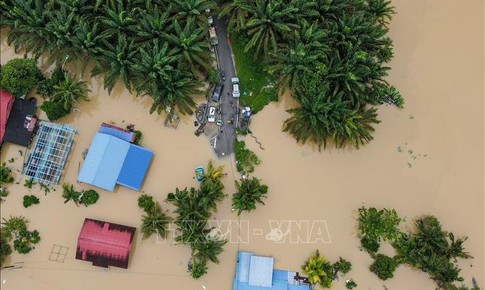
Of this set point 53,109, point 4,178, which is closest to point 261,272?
point 53,109

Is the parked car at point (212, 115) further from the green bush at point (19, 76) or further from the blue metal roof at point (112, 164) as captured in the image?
the green bush at point (19, 76)

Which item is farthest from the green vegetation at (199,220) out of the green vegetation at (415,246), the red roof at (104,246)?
the green vegetation at (415,246)

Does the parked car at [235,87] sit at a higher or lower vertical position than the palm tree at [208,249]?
higher

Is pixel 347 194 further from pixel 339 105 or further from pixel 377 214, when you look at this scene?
pixel 339 105

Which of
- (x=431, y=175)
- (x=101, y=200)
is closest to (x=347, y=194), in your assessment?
(x=431, y=175)

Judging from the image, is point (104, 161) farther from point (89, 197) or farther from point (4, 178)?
point (4, 178)

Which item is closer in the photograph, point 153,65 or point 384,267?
point 153,65

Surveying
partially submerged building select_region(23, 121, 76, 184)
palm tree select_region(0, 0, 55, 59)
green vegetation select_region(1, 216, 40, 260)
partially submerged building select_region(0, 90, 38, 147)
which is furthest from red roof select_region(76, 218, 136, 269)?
palm tree select_region(0, 0, 55, 59)
